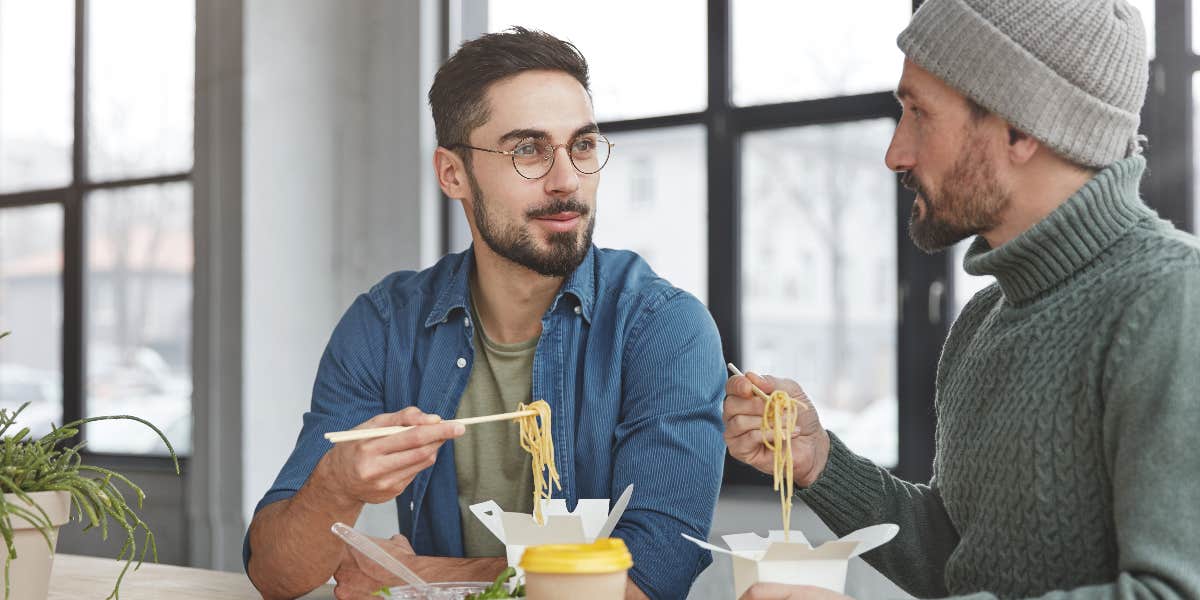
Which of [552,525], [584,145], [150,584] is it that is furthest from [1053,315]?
[150,584]

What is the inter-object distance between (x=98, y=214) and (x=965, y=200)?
4.40 metres

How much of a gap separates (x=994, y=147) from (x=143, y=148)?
4.19m

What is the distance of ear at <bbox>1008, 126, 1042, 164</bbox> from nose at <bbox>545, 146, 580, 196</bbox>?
771 millimetres

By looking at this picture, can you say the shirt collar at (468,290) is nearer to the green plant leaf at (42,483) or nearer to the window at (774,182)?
the green plant leaf at (42,483)

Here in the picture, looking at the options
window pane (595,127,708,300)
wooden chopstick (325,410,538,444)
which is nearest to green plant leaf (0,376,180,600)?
wooden chopstick (325,410,538,444)

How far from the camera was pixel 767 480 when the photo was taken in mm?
3564

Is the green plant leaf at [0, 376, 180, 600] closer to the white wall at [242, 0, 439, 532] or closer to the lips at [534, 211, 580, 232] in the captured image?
the lips at [534, 211, 580, 232]

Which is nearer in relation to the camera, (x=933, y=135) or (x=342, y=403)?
(x=933, y=135)

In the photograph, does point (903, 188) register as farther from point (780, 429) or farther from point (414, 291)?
point (780, 429)

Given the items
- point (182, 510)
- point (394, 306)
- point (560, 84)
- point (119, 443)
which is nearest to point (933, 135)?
point (560, 84)

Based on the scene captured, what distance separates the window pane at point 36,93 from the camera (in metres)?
5.06

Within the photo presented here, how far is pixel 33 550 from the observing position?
1.33 metres

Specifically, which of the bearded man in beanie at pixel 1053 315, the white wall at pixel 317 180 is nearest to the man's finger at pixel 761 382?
the bearded man in beanie at pixel 1053 315

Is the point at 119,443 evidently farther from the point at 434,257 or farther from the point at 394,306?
the point at 394,306
